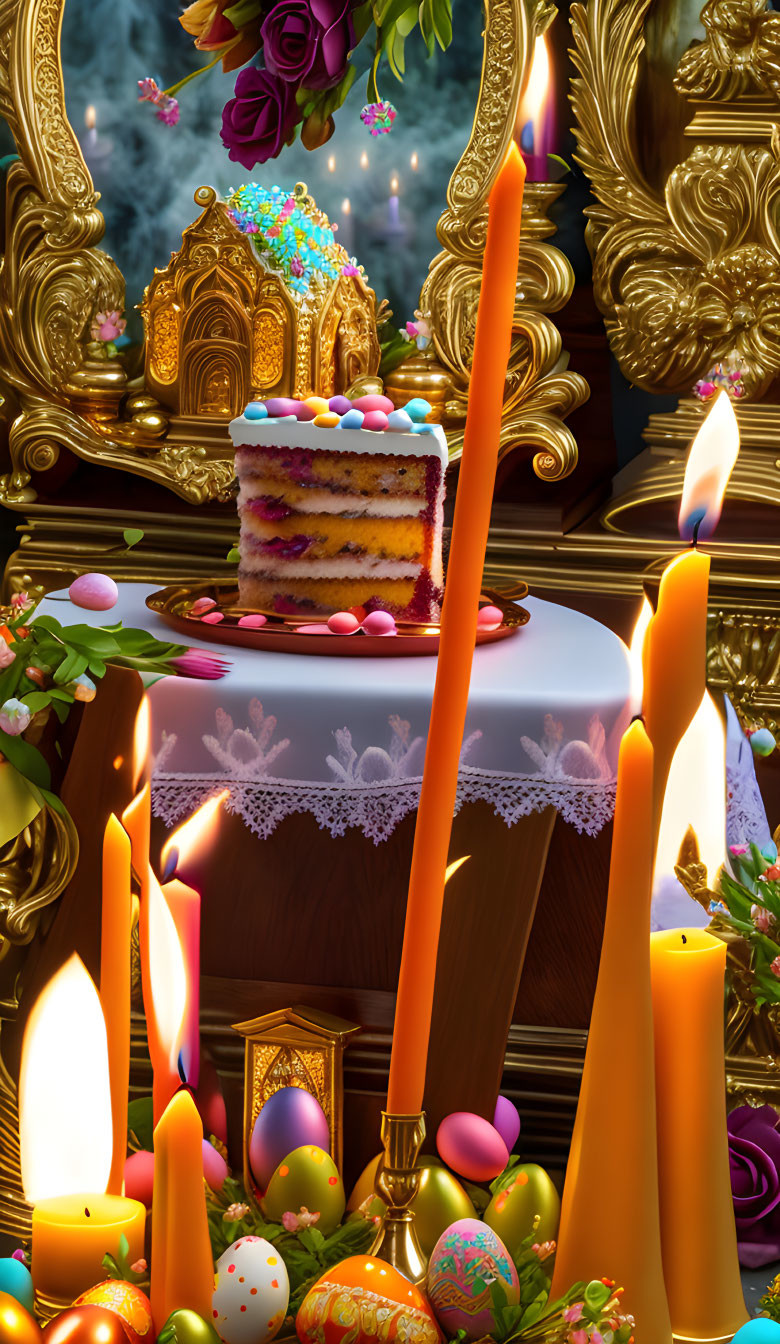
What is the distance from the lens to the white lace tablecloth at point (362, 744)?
32.5 inches

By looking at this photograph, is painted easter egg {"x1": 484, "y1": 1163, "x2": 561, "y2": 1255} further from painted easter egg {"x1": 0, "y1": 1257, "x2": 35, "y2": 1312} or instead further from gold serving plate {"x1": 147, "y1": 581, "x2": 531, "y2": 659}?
gold serving plate {"x1": 147, "y1": 581, "x2": 531, "y2": 659}

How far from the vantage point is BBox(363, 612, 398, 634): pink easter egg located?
2.93ft

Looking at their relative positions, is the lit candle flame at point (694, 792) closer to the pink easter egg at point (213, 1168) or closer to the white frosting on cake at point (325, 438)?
the pink easter egg at point (213, 1168)

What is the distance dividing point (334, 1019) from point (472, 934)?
0.11 m

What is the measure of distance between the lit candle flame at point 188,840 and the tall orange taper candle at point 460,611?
0.28ft

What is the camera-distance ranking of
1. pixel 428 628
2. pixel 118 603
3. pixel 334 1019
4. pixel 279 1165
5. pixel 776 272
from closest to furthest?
pixel 279 1165
pixel 334 1019
pixel 428 628
pixel 118 603
pixel 776 272

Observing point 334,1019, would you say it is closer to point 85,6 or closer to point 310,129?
point 310,129

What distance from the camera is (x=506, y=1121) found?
0.86 m

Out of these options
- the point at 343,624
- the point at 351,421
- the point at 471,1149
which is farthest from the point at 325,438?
the point at 471,1149

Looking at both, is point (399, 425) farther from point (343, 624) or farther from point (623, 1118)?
point (623, 1118)

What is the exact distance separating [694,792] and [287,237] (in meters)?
0.94

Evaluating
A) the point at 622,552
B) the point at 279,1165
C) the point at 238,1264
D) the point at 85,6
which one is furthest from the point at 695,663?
the point at 85,6

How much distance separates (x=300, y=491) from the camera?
0.98 meters

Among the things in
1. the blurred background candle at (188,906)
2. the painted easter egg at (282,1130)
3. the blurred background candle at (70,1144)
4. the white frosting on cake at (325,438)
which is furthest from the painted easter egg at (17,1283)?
the white frosting on cake at (325,438)
